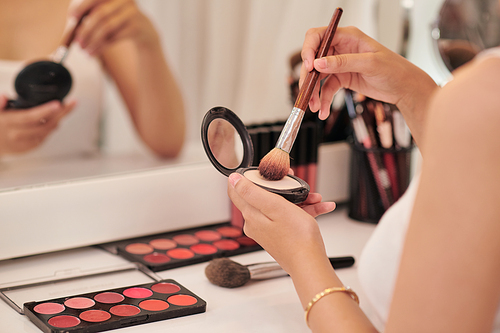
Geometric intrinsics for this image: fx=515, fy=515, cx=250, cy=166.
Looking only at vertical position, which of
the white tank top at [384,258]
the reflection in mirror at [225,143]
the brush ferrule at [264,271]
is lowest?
the brush ferrule at [264,271]

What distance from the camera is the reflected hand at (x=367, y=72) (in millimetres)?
619

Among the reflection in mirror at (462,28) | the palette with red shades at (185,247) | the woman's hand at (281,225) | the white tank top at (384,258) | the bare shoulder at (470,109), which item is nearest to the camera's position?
the bare shoulder at (470,109)

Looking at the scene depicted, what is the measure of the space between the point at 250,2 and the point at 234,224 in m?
0.40

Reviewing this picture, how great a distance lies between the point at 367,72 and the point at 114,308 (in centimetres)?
41

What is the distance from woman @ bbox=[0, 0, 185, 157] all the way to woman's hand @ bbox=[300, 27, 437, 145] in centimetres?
32

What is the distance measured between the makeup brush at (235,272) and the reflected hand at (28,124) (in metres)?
0.34

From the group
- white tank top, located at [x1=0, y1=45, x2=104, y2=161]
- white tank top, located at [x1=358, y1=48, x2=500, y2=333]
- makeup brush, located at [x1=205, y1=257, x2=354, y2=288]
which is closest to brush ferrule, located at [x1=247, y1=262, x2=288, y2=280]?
makeup brush, located at [x1=205, y1=257, x2=354, y2=288]

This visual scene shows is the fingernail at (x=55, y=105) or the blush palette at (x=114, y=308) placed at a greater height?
the fingernail at (x=55, y=105)

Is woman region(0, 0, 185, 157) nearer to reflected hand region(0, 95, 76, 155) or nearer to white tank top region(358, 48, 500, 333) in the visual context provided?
reflected hand region(0, 95, 76, 155)

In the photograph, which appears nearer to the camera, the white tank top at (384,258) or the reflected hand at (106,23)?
the white tank top at (384,258)

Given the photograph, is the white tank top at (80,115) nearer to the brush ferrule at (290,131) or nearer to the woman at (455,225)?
the brush ferrule at (290,131)

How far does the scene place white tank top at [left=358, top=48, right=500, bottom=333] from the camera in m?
0.58

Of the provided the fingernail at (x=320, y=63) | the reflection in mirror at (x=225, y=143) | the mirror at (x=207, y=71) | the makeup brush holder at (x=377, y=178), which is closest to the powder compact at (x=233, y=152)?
the reflection in mirror at (x=225, y=143)

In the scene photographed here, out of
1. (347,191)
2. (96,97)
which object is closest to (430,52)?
(347,191)
